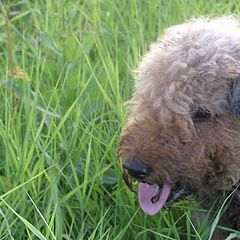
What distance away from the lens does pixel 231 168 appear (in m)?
2.36

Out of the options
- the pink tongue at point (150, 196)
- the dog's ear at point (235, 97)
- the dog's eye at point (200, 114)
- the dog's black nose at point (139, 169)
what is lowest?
the pink tongue at point (150, 196)

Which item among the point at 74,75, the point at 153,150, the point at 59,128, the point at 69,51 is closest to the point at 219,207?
the point at 153,150

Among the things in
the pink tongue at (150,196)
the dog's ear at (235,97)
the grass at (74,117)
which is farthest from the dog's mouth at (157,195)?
the dog's ear at (235,97)

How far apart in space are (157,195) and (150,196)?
4cm

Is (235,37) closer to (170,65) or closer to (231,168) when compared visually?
(170,65)

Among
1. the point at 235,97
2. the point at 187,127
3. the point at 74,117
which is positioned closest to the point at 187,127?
the point at 187,127

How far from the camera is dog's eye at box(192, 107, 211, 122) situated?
92.3 inches

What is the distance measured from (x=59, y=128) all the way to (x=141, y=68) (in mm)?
457

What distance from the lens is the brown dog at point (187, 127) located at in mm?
→ 2320

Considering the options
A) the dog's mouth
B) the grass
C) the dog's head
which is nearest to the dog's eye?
the dog's head

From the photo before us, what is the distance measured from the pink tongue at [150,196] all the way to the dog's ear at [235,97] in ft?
1.01

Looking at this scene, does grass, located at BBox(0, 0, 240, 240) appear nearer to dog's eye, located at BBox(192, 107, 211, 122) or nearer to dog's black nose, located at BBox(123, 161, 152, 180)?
dog's black nose, located at BBox(123, 161, 152, 180)

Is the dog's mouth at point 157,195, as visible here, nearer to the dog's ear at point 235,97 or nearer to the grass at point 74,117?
the grass at point 74,117

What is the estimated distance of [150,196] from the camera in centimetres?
244
